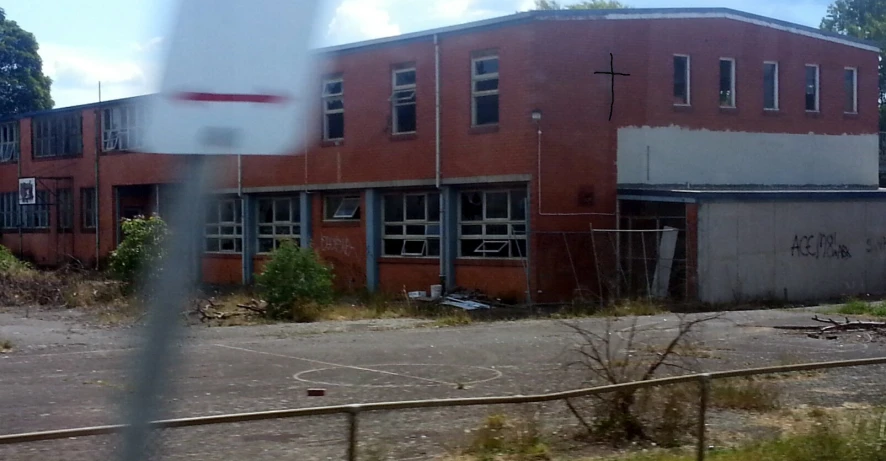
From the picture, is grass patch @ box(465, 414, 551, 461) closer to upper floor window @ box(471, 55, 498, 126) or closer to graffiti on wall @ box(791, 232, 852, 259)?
upper floor window @ box(471, 55, 498, 126)

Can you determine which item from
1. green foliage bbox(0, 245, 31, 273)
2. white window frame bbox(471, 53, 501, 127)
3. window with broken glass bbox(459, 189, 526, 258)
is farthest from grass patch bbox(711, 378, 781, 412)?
green foliage bbox(0, 245, 31, 273)

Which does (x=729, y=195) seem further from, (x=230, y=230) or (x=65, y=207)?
(x=65, y=207)

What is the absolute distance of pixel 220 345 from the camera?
18531 mm

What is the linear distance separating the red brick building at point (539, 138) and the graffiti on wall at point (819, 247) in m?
2.68

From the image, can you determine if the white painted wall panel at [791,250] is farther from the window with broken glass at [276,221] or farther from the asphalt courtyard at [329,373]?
the window with broken glass at [276,221]

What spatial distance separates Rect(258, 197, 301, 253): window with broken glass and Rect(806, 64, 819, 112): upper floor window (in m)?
15.5

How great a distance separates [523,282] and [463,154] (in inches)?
148

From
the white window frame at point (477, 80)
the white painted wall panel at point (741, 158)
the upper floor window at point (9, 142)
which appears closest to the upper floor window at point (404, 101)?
the white window frame at point (477, 80)

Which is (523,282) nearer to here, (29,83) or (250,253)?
(250,253)

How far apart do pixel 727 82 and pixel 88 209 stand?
83.8 feet

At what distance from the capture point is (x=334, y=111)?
104 feet

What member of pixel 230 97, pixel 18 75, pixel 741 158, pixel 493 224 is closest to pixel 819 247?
pixel 741 158

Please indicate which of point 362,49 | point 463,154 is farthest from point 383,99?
point 463,154

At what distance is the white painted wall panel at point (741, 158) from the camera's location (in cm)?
2798
